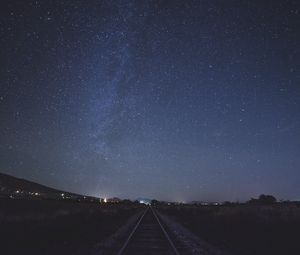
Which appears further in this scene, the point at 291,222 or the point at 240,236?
the point at 291,222

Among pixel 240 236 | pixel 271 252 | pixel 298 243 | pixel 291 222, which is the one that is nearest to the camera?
pixel 271 252

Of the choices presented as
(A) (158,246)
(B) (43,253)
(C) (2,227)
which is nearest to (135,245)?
(A) (158,246)

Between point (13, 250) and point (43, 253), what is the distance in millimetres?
1102

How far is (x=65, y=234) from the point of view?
22312 millimetres

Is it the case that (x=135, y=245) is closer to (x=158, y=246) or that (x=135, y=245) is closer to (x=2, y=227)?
(x=158, y=246)

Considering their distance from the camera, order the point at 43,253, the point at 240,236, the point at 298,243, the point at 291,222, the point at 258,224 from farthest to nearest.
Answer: the point at 258,224, the point at 291,222, the point at 240,236, the point at 298,243, the point at 43,253

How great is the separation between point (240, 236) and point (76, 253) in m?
9.75

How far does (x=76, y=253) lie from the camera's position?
15.1 metres

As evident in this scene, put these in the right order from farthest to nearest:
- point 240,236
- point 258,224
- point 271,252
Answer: point 258,224 → point 240,236 → point 271,252

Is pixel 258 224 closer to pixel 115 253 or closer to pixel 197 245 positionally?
pixel 197 245

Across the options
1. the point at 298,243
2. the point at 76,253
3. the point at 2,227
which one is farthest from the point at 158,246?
the point at 2,227

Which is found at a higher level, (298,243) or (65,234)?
(65,234)

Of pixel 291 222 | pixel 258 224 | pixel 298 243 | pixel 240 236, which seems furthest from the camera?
pixel 258 224

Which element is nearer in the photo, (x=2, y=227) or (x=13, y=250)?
(x=13, y=250)
